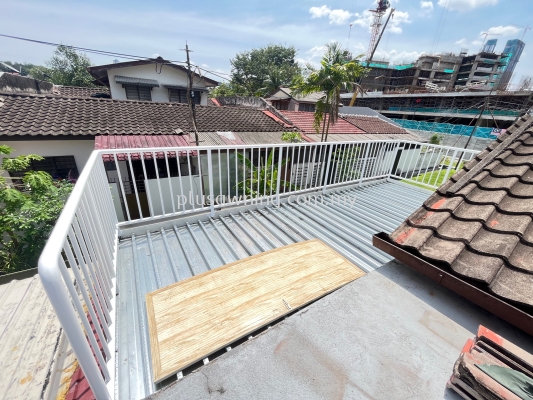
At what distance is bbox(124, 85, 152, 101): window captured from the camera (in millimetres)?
13984

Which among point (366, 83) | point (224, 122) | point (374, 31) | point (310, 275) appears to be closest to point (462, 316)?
point (310, 275)

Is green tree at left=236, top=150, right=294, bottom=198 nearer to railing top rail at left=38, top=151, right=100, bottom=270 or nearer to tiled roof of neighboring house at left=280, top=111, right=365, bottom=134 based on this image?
railing top rail at left=38, top=151, right=100, bottom=270

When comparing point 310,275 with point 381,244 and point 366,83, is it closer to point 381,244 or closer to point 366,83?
point 381,244

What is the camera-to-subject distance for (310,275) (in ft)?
7.02

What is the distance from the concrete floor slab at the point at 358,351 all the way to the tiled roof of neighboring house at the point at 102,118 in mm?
8347

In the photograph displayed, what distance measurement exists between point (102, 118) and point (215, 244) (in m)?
8.30

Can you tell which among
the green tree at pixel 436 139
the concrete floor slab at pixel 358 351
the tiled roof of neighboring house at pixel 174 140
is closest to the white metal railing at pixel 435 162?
the concrete floor slab at pixel 358 351

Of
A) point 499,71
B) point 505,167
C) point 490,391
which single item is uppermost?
point 499,71

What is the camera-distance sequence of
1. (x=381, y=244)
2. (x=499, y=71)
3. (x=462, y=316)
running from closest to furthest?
(x=462, y=316) → (x=381, y=244) → (x=499, y=71)

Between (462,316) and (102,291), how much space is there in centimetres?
218

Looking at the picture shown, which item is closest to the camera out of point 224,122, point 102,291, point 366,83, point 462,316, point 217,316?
point 462,316

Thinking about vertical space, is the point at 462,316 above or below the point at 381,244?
below

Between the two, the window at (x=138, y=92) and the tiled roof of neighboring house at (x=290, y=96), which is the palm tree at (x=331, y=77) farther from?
the tiled roof of neighboring house at (x=290, y=96)

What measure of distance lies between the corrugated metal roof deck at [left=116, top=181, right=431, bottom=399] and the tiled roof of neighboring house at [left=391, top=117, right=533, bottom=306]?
1181 millimetres
